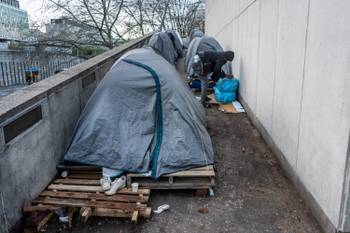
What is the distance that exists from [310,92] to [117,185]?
2.19m

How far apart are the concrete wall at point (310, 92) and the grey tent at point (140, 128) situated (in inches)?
42.0

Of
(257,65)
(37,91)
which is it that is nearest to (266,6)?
(257,65)

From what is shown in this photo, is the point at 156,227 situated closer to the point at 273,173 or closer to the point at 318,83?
the point at 273,173

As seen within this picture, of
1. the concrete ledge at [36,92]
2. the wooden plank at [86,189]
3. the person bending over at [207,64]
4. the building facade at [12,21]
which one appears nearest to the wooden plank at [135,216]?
the wooden plank at [86,189]

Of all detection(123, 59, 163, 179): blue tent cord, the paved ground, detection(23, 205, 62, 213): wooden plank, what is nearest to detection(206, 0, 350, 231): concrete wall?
the paved ground

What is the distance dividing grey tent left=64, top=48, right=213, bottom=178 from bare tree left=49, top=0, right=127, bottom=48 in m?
14.0

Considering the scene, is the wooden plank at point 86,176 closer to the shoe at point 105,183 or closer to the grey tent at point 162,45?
the shoe at point 105,183

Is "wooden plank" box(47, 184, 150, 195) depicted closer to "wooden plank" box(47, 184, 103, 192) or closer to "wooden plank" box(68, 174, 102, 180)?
"wooden plank" box(47, 184, 103, 192)

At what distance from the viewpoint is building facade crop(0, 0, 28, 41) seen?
12.6 meters

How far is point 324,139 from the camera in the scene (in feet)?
7.91

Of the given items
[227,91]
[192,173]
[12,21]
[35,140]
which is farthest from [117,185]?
[12,21]

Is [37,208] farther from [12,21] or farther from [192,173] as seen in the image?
[12,21]

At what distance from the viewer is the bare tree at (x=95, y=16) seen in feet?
51.4

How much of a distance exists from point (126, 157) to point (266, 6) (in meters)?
3.30
